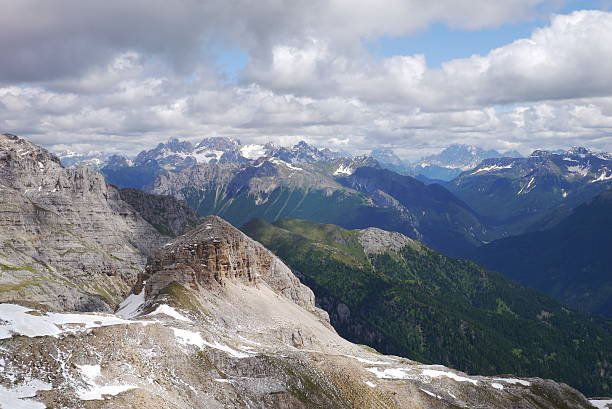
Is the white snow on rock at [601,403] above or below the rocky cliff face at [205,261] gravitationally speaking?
below

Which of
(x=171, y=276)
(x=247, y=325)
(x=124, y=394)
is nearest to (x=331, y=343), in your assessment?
(x=247, y=325)

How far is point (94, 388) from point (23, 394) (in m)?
8.86

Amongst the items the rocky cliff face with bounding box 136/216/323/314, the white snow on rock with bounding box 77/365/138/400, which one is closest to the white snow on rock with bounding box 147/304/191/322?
the rocky cliff face with bounding box 136/216/323/314

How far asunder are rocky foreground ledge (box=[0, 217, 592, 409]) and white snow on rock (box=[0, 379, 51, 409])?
19 cm

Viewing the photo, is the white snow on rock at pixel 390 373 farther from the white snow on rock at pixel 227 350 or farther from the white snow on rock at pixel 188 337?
the white snow on rock at pixel 188 337

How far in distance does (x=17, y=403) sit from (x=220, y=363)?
34.3 metres

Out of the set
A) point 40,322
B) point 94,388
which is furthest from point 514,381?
point 40,322

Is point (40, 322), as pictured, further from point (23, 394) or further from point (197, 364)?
point (197, 364)

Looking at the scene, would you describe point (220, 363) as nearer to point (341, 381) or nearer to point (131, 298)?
point (341, 381)

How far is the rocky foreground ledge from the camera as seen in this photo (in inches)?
2574

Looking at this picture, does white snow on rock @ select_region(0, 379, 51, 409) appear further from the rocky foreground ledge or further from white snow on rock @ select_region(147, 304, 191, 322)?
white snow on rock @ select_region(147, 304, 191, 322)

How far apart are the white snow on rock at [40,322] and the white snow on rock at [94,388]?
8233 mm

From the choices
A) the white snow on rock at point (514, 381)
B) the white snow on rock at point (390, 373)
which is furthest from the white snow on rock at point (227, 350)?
the white snow on rock at point (514, 381)

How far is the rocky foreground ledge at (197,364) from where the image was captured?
65.4 m
